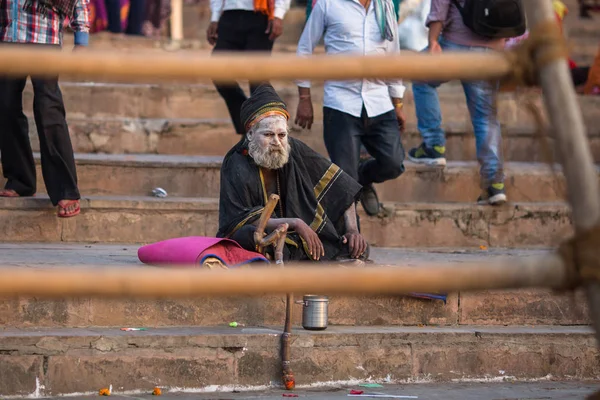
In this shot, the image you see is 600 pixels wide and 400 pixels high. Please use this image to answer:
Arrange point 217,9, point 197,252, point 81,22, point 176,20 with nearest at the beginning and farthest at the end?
point 197,252, point 81,22, point 217,9, point 176,20

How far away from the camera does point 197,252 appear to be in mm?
4828

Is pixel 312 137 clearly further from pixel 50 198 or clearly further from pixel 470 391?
pixel 470 391

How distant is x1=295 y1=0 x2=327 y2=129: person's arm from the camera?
20.3ft

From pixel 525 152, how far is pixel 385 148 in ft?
7.07

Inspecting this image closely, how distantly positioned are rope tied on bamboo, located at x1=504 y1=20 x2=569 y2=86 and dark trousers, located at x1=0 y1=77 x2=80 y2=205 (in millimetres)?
4364

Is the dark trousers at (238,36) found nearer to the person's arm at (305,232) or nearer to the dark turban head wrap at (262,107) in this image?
the dark turban head wrap at (262,107)

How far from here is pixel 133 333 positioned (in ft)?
14.9

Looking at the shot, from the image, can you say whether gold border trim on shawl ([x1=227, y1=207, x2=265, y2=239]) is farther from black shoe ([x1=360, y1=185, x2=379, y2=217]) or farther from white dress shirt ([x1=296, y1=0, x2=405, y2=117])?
black shoe ([x1=360, y1=185, x2=379, y2=217])

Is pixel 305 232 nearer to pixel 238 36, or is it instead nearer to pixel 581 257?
pixel 238 36

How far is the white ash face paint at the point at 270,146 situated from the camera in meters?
5.30

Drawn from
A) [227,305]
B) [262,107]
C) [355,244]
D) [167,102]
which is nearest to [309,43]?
[262,107]

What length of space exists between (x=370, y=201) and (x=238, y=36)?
1.72 m

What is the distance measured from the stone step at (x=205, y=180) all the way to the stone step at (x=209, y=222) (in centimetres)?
28

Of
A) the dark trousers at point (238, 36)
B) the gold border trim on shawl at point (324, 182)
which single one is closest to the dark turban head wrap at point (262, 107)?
the gold border trim on shawl at point (324, 182)
